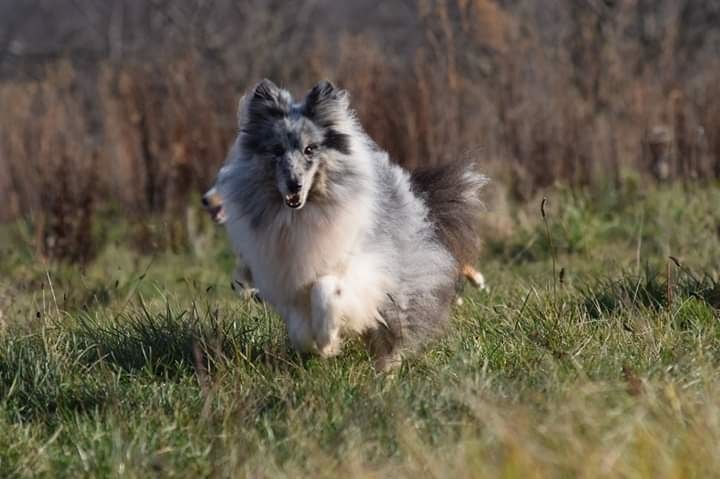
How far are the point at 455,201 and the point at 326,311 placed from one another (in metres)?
1.32

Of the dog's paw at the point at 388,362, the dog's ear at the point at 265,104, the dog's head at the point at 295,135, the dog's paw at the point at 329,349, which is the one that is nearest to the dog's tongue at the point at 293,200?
the dog's head at the point at 295,135

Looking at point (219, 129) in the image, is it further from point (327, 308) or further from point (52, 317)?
point (327, 308)

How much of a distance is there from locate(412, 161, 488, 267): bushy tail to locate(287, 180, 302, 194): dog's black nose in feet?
3.29

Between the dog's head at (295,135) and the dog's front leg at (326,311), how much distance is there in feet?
1.18

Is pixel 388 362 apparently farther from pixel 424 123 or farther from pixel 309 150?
pixel 424 123

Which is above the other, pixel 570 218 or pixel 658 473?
pixel 658 473

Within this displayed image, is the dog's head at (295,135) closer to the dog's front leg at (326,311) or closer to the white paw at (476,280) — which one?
the dog's front leg at (326,311)

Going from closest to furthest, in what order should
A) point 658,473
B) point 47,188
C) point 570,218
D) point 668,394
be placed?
point 658,473 → point 668,394 → point 570,218 → point 47,188

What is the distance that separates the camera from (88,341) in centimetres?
500

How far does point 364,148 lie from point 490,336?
3.35ft

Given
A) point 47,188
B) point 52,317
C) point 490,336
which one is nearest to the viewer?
point 490,336

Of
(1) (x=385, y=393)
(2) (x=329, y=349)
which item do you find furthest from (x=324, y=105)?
(1) (x=385, y=393)

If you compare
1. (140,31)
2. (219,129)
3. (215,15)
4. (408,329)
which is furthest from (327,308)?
(140,31)

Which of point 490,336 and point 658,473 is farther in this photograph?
point 490,336
